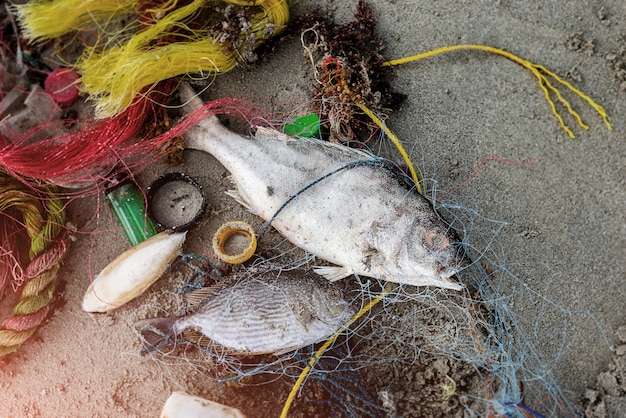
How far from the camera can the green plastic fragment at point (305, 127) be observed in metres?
3.37

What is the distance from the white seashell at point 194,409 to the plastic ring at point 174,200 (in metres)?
1.03

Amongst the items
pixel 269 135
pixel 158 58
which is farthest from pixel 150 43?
pixel 269 135

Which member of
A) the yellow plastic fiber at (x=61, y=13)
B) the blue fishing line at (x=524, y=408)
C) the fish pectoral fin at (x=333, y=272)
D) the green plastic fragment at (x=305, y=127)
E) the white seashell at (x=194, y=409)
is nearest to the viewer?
the blue fishing line at (x=524, y=408)

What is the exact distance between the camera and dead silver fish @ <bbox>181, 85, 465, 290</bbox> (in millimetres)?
3055

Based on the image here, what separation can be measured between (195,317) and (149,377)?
0.55 m

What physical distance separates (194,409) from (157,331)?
49cm

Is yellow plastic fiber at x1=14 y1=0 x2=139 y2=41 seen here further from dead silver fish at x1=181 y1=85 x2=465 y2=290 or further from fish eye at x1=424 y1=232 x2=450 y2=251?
fish eye at x1=424 y1=232 x2=450 y2=251

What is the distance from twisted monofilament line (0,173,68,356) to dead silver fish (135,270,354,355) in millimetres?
681

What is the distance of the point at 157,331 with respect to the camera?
10.6ft

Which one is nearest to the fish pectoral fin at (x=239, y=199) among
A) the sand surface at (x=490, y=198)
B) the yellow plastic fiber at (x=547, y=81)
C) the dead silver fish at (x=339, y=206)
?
the dead silver fish at (x=339, y=206)

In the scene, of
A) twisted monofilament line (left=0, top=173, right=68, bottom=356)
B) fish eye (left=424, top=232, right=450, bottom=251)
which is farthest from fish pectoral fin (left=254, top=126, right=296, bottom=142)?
twisted monofilament line (left=0, top=173, right=68, bottom=356)

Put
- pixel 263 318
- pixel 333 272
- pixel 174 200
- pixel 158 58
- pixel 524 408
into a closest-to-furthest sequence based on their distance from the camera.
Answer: pixel 524 408 → pixel 263 318 → pixel 333 272 → pixel 158 58 → pixel 174 200

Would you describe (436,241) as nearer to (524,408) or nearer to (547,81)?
(524,408)

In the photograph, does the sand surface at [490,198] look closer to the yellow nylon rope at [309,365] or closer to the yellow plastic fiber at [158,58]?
the yellow nylon rope at [309,365]
